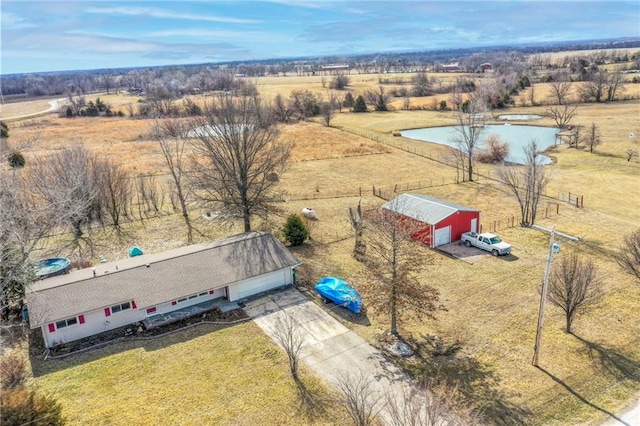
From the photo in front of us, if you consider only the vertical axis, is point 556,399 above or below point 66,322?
below

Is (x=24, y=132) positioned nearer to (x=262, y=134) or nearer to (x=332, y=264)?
(x=262, y=134)

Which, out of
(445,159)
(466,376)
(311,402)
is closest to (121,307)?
(311,402)

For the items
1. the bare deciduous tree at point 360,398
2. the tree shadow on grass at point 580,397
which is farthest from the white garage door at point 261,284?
the tree shadow on grass at point 580,397

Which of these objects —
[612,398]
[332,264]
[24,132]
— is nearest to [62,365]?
[332,264]

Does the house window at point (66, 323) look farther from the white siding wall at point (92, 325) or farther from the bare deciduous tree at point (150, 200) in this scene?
the bare deciduous tree at point (150, 200)

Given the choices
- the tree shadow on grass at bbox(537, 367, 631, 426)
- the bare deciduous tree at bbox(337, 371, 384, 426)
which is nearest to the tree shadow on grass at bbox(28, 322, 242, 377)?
the bare deciduous tree at bbox(337, 371, 384, 426)

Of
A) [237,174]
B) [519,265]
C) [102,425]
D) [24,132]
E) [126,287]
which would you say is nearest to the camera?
[102,425]

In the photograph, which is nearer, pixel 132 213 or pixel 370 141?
pixel 132 213
